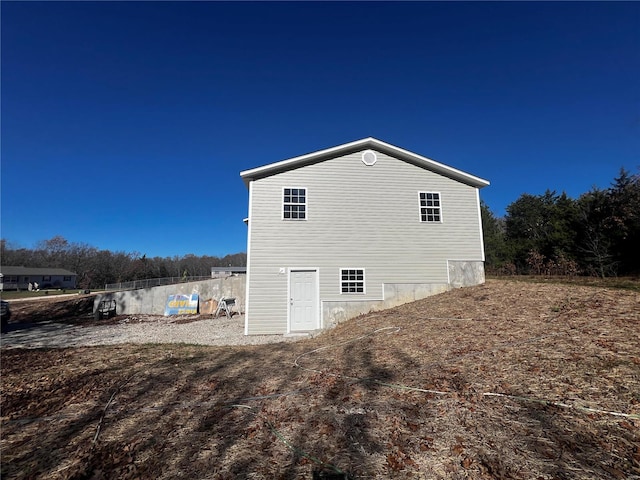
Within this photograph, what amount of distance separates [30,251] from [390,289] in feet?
274

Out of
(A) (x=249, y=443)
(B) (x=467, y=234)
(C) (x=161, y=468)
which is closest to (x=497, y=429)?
(A) (x=249, y=443)

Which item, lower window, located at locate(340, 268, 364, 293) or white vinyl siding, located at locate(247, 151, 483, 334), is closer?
white vinyl siding, located at locate(247, 151, 483, 334)

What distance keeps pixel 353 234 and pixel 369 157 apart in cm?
336

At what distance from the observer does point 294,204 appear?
11.7 meters

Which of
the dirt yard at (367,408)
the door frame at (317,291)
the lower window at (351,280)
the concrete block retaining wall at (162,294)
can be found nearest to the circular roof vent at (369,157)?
the lower window at (351,280)

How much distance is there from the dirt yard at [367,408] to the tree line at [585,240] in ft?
55.3

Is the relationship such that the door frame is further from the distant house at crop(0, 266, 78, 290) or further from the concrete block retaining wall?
the distant house at crop(0, 266, 78, 290)

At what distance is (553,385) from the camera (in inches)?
149

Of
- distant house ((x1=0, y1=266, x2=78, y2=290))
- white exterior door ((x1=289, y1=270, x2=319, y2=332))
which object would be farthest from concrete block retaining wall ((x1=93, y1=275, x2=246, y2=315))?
distant house ((x1=0, y1=266, x2=78, y2=290))

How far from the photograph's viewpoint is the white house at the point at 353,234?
1104 cm

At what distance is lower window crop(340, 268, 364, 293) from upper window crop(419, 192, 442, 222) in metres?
3.66

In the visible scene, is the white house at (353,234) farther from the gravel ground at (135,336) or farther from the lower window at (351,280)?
the gravel ground at (135,336)

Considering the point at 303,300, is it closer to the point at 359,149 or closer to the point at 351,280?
the point at 351,280

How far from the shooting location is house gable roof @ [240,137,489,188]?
451 inches
